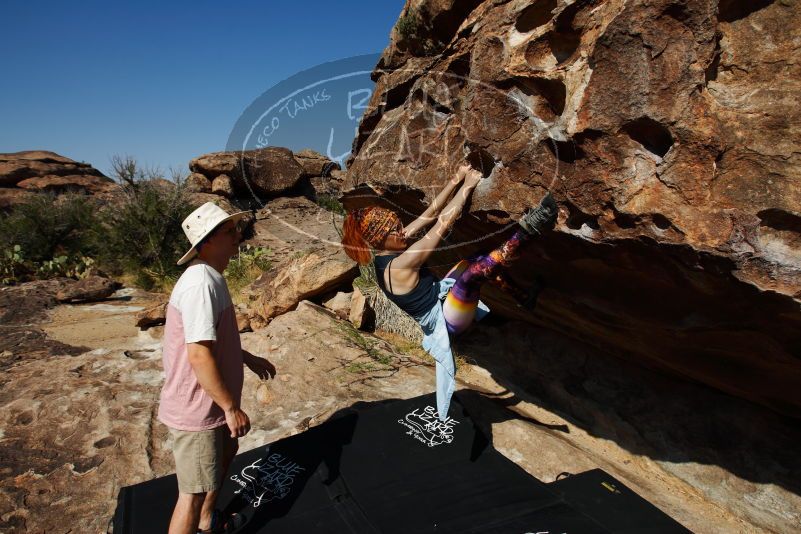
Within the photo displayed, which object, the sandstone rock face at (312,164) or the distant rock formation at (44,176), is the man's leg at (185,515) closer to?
the sandstone rock face at (312,164)

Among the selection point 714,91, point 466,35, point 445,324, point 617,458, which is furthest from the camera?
point 617,458

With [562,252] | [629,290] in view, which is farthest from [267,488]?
[629,290]

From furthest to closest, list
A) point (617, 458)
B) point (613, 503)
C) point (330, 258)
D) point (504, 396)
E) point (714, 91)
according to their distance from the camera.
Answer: point (330, 258), point (504, 396), point (617, 458), point (613, 503), point (714, 91)

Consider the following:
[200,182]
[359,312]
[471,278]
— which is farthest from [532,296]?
[200,182]

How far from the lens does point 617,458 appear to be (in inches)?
137

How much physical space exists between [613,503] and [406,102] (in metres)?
2.81

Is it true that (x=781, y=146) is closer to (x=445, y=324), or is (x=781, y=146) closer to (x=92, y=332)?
(x=445, y=324)

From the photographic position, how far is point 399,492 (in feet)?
9.33

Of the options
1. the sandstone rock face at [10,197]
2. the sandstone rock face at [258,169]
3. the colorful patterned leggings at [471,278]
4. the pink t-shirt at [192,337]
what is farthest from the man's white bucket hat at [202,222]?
the sandstone rock face at [10,197]

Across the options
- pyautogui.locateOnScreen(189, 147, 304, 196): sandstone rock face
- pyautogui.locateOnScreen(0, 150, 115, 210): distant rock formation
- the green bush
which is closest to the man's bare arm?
the green bush

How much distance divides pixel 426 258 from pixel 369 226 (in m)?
0.35

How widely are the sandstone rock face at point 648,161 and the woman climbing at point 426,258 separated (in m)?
0.16

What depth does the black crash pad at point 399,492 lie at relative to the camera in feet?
8.35

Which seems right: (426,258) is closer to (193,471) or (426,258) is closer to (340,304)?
(193,471)
